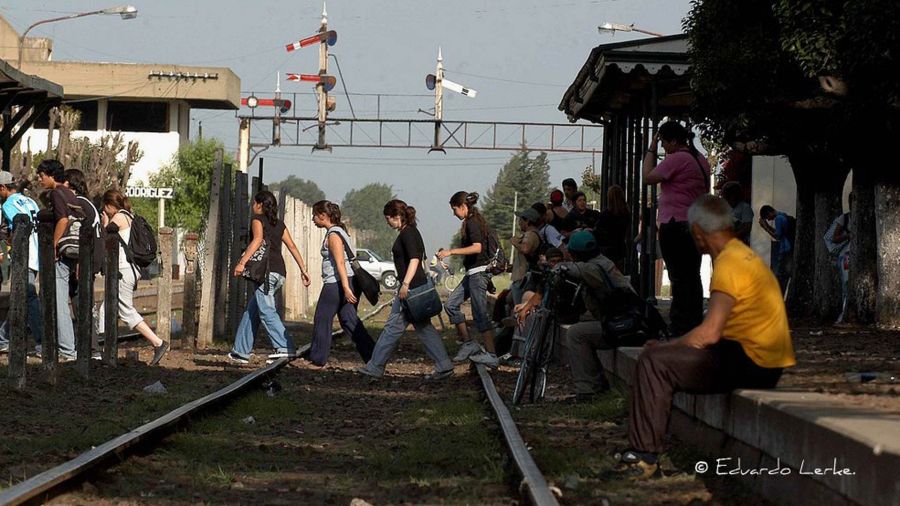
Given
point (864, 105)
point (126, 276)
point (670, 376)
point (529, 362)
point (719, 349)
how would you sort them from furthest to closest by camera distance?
point (864, 105)
point (126, 276)
point (529, 362)
point (719, 349)
point (670, 376)

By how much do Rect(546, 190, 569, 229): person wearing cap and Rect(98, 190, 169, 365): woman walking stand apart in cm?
475

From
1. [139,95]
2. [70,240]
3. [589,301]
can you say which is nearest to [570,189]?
[70,240]

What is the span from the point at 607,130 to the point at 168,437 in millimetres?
18418

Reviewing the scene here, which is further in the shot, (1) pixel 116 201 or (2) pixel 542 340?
(1) pixel 116 201

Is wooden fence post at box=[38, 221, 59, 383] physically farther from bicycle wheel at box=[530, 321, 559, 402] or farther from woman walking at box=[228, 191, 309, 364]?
woman walking at box=[228, 191, 309, 364]

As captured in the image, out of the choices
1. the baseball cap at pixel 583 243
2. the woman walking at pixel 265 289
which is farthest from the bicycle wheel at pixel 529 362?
the woman walking at pixel 265 289

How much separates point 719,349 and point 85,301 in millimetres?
8215

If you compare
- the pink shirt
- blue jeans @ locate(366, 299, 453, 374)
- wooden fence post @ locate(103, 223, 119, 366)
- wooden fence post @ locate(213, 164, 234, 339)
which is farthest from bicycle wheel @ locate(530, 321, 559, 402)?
wooden fence post @ locate(213, 164, 234, 339)

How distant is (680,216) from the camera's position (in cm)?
1257

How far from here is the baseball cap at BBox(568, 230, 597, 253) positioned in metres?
12.4

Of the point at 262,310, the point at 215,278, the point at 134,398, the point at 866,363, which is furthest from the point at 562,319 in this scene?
the point at 215,278

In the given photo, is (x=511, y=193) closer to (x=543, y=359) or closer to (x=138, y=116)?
(x=138, y=116)

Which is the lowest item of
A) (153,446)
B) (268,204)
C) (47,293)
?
(153,446)

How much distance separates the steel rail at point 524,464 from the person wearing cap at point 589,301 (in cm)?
91
